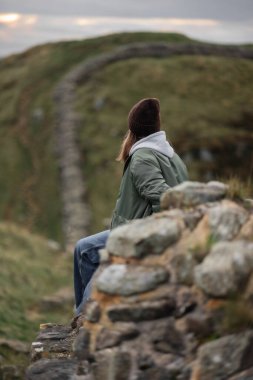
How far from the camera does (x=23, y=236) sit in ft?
120

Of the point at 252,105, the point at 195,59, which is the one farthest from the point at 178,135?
the point at 195,59

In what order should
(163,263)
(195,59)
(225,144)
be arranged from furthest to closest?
(195,59) → (225,144) → (163,263)

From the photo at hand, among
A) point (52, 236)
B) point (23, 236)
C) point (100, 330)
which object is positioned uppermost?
point (100, 330)

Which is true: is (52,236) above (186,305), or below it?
below

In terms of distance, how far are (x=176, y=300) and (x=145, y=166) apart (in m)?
2.62

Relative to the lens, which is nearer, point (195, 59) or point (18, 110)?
point (18, 110)

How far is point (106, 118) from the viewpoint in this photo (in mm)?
76625

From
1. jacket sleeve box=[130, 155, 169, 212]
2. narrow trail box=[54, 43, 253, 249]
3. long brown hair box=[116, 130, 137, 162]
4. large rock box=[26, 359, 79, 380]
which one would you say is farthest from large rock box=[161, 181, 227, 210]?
narrow trail box=[54, 43, 253, 249]

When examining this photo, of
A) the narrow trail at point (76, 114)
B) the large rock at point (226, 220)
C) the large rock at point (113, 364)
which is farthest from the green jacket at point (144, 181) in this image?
the narrow trail at point (76, 114)

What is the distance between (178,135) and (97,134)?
28.9ft

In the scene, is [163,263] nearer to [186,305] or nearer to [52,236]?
[186,305]

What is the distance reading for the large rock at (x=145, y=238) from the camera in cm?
824

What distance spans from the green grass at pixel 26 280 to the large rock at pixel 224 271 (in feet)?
52.1

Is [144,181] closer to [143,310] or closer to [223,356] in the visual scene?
[143,310]
